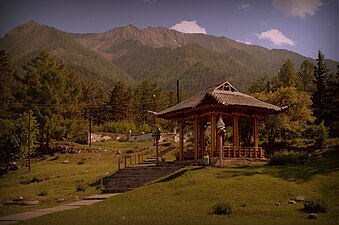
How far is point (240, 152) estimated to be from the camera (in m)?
26.0

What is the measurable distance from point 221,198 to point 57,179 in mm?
15653

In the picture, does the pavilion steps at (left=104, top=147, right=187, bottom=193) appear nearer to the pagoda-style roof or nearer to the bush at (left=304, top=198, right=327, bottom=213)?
the pagoda-style roof

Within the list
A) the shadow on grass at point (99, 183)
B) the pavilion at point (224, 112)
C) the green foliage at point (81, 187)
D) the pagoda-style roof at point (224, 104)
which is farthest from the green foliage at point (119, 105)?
the green foliage at point (81, 187)

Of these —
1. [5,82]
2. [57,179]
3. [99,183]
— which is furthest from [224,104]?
[5,82]

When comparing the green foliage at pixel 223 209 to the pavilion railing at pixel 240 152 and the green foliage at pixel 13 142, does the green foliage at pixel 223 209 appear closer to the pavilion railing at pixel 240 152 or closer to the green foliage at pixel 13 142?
the pavilion railing at pixel 240 152

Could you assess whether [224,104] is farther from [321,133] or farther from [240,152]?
[321,133]

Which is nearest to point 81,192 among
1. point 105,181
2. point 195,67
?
point 105,181

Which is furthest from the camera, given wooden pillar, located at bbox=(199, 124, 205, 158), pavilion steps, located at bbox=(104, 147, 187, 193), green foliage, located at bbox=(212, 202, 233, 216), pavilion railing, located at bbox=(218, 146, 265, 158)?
wooden pillar, located at bbox=(199, 124, 205, 158)

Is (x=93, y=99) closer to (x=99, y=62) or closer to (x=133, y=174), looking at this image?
(x=133, y=174)

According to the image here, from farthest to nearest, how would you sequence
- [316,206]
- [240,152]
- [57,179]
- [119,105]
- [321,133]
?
[119,105], [321,133], [57,179], [240,152], [316,206]

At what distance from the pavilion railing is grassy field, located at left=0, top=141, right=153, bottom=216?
7.90m

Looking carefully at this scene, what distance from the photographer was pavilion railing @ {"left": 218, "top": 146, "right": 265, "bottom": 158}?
25.8 metres

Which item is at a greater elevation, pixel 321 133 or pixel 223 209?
pixel 321 133

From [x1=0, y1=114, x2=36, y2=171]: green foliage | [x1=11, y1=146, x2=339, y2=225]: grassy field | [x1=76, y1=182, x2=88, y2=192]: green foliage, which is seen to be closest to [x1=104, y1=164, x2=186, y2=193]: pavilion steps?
[x1=76, y1=182, x2=88, y2=192]: green foliage
